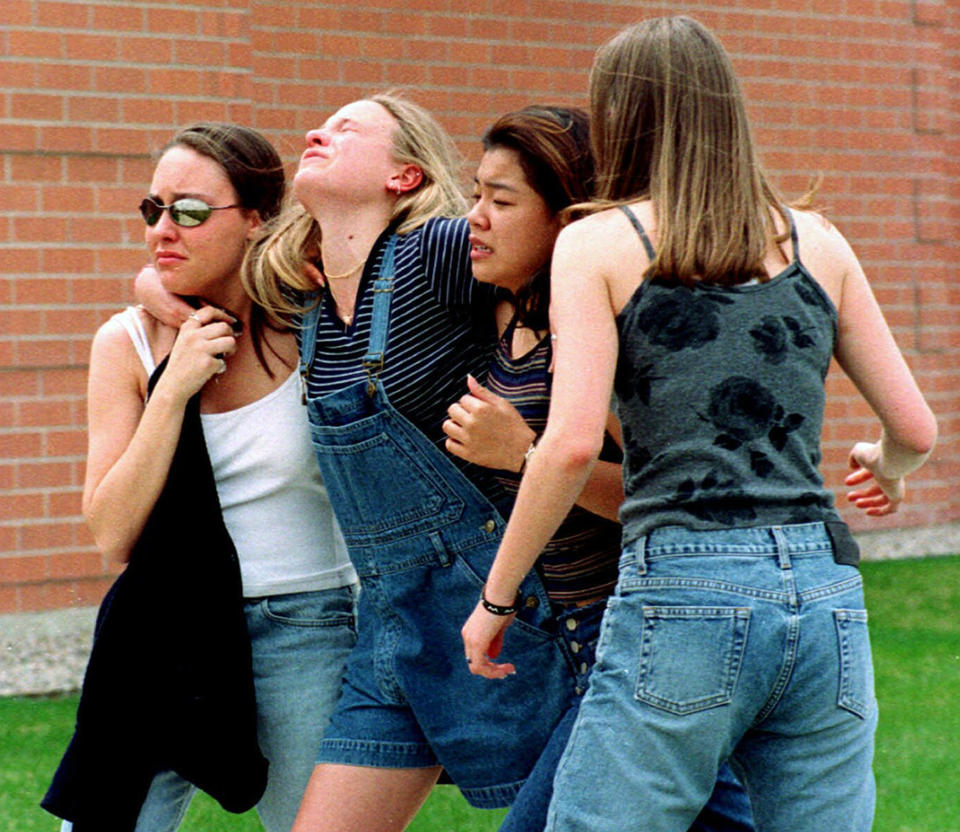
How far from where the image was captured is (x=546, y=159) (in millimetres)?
2541

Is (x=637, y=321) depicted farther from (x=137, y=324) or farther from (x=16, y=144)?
(x=16, y=144)

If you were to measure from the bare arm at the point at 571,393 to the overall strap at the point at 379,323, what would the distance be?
0.57 meters

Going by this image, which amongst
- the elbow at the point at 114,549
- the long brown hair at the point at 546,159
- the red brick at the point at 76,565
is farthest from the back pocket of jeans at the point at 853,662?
the red brick at the point at 76,565

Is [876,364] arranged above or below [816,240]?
below

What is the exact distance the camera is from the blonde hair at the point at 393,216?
2885 mm

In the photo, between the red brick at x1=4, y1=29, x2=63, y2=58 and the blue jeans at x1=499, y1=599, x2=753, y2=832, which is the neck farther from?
the red brick at x1=4, y1=29, x2=63, y2=58

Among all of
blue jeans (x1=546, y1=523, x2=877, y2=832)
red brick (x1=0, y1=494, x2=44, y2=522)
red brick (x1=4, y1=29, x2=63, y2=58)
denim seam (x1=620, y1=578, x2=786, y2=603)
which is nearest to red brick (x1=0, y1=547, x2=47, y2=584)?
red brick (x1=0, y1=494, x2=44, y2=522)

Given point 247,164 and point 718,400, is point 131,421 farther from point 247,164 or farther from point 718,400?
point 718,400

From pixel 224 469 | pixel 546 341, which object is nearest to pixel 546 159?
pixel 546 341

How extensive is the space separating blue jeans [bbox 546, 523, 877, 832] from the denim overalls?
45 centimetres

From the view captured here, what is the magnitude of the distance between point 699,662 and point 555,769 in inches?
20.6

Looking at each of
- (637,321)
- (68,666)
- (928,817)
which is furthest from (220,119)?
(637,321)

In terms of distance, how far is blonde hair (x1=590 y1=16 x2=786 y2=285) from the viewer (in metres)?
2.20

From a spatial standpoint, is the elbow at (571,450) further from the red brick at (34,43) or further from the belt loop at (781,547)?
the red brick at (34,43)
